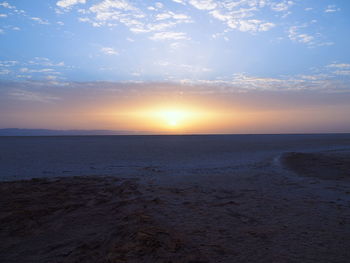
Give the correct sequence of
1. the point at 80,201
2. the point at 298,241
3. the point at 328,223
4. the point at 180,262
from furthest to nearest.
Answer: the point at 80,201 < the point at 328,223 < the point at 298,241 < the point at 180,262

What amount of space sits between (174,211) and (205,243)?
7.19ft

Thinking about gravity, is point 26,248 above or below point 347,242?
below

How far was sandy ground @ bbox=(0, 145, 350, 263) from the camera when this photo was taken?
4.77 meters

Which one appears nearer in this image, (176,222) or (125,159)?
(176,222)

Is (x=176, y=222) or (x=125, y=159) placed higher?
(x=176, y=222)

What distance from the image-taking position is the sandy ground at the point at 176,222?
4.77 metres

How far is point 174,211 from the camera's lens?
23.6ft

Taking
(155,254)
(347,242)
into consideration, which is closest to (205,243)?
(155,254)

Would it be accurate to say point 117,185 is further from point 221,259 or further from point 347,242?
point 347,242

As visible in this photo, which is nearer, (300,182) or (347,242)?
(347,242)

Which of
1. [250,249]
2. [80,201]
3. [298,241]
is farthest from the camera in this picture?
[80,201]

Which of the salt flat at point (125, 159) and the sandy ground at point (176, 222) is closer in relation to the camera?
the sandy ground at point (176, 222)

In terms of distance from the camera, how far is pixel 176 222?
6.30 meters

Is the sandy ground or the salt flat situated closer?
the sandy ground
